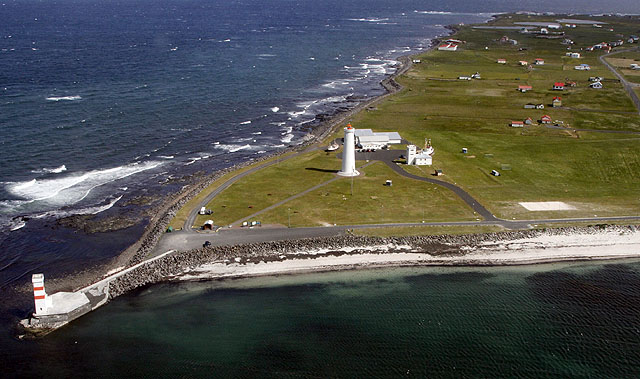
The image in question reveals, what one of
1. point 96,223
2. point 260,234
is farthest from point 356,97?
point 96,223

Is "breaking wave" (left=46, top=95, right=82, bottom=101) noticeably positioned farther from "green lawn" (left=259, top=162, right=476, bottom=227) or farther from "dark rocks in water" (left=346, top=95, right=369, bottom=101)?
"green lawn" (left=259, top=162, right=476, bottom=227)

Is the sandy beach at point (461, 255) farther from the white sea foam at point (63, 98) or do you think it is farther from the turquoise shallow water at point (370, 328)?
the white sea foam at point (63, 98)

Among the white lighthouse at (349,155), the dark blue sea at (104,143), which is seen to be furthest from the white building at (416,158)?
the dark blue sea at (104,143)

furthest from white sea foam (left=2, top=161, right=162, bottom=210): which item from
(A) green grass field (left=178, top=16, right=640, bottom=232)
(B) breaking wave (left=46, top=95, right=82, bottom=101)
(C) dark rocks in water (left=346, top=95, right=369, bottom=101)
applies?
(C) dark rocks in water (left=346, top=95, right=369, bottom=101)

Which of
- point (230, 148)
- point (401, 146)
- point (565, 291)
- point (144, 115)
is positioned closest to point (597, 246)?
point (565, 291)

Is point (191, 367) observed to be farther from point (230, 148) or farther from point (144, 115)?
point (144, 115)
